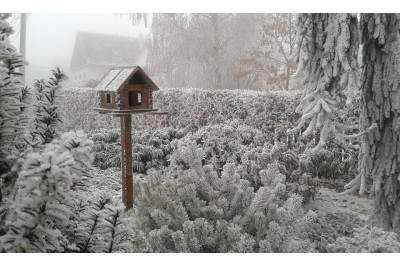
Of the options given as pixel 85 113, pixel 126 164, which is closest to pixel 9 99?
pixel 126 164

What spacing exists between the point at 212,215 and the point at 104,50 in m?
1.44

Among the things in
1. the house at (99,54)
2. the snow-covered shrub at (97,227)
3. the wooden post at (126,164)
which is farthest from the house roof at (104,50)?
the snow-covered shrub at (97,227)

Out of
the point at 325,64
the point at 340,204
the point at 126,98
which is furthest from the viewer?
the point at 340,204

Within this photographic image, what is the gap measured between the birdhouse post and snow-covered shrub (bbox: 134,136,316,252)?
206 mm

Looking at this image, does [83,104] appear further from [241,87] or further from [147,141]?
[241,87]

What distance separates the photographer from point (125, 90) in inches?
102

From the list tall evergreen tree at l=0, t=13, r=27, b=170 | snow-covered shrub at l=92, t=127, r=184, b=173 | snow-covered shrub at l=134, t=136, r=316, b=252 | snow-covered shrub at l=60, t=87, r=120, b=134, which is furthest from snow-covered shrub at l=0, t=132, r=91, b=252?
snow-covered shrub at l=92, t=127, r=184, b=173

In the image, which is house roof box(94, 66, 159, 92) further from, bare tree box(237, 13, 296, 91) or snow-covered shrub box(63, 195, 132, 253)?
snow-covered shrub box(63, 195, 132, 253)

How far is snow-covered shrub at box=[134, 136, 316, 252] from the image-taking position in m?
2.14

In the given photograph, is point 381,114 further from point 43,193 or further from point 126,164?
point 43,193

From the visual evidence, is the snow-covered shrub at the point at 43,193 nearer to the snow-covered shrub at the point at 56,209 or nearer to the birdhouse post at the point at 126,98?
the snow-covered shrub at the point at 56,209

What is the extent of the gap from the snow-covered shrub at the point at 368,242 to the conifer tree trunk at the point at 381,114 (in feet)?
0.68

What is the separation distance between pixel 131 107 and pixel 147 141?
1.16m

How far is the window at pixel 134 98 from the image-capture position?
2659 millimetres
